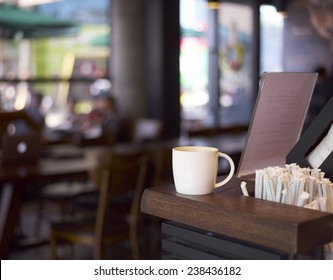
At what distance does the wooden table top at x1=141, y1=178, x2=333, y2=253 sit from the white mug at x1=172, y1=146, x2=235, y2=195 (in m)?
0.02

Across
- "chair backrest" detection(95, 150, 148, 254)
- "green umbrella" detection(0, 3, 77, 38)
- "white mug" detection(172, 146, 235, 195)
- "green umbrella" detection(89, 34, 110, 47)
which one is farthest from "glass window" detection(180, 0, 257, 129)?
"white mug" detection(172, 146, 235, 195)

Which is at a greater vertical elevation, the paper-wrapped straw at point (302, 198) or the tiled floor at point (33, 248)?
the paper-wrapped straw at point (302, 198)

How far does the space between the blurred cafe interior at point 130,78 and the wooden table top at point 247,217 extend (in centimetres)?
295

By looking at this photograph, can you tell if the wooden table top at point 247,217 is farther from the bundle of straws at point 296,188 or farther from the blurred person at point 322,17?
the blurred person at point 322,17

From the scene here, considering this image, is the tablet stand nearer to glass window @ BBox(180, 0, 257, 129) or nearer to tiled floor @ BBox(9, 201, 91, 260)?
tiled floor @ BBox(9, 201, 91, 260)

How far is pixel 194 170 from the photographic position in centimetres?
120

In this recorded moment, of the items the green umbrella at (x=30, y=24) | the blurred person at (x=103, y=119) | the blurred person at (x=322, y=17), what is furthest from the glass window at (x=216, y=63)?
the green umbrella at (x=30, y=24)

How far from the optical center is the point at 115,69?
818 cm

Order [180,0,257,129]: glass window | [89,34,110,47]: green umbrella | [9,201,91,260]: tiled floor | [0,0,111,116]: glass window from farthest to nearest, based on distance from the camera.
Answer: [180,0,257,129]: glass window, [89,34,110,47]: green umbrella, [0,0,111,116]: glass window, [9,201,91,260]: tiled floor

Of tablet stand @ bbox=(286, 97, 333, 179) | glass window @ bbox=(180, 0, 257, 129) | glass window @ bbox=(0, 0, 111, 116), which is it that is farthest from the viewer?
glass window @ bbox=(180, 0, 257, 129)

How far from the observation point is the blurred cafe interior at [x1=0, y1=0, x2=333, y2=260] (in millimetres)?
4949

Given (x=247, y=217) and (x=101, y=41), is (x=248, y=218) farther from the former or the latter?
(x=101, y=41)

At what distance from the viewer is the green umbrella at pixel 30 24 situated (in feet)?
23.7
